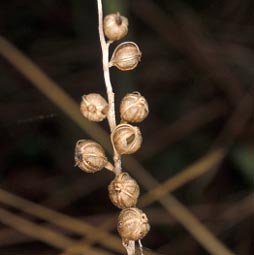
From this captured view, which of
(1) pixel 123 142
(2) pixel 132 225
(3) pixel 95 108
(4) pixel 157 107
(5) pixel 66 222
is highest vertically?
(4) pixel 157 107

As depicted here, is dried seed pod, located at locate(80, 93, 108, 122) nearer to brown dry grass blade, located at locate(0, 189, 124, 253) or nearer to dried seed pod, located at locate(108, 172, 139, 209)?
dried seed pod, located at locate(108, 172, 139, 209)

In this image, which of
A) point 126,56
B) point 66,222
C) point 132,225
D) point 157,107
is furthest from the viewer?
point 157,107

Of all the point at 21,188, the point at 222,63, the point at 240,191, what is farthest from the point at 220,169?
the point at 21,188

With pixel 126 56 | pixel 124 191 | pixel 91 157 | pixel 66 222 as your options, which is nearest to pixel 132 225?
pixel 124 191

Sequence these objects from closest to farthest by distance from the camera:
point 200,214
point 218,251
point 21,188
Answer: point 218,251 → point 200,214 → point 21,188

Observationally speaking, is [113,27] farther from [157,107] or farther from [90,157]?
[157,107]

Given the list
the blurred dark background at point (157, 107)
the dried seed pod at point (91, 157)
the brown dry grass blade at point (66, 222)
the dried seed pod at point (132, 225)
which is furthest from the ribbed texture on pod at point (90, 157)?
the blurred dark background at point (157, 107)

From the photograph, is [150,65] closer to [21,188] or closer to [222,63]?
[222,63]
